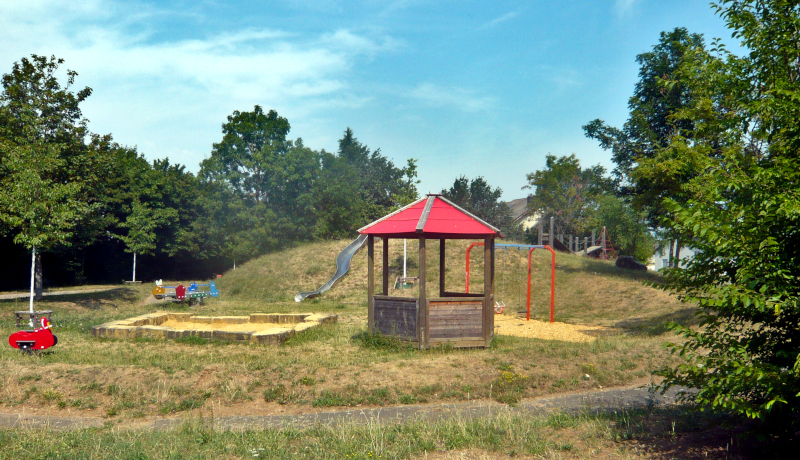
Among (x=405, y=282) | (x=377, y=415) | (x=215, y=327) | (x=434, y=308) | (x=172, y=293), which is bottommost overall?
(x=377, y=415)

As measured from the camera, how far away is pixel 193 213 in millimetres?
49750

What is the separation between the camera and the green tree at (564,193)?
67125mm

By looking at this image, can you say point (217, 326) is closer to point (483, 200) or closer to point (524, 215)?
point (483, 200)

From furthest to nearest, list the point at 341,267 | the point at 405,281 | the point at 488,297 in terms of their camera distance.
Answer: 1. the point at 341,267
2. the point at 405,281
3. the point at 488,297

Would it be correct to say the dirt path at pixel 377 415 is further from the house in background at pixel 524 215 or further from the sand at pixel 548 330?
the house in background at pixel 524 215

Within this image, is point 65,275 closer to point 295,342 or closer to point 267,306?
point 267,306

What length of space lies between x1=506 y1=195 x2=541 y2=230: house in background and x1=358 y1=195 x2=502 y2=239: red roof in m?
53.2

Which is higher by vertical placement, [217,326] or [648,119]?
[648,119]

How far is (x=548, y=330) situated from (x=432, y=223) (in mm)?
7107

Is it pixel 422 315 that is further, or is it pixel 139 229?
pixel 139 229

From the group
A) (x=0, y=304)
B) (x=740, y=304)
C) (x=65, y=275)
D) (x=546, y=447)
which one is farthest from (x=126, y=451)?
(x=65, y=275)

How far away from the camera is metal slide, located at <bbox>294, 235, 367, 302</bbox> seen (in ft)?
84.2

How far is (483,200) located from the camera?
198ft

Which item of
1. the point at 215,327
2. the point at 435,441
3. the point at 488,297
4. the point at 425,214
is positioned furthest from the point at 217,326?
the point at 435,441
